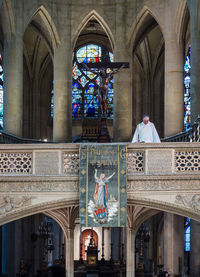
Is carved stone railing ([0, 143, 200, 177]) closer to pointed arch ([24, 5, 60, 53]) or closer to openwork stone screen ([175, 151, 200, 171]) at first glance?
openwork stone screen ([175, 151, 200, 171])

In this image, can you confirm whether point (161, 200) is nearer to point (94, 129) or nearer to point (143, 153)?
point (143, 153)

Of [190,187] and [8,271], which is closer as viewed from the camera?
[190,187]

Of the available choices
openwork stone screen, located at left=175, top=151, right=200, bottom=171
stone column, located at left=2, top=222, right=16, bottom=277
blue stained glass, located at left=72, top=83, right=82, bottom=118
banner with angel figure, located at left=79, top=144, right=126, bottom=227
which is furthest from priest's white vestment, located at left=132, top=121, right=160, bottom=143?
blue stained glass, located at left=72, top=83, right=82, bottom=118

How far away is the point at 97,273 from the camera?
2680 cm

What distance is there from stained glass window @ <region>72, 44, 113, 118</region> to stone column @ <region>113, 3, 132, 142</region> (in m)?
6.81

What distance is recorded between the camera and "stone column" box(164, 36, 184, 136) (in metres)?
25.0

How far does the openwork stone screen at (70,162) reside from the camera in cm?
1673

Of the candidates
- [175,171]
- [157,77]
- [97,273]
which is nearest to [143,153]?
[175,171]

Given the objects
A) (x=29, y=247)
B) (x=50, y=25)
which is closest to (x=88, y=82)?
(x=50, y=25)

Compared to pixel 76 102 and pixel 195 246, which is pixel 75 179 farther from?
pixel 76 102

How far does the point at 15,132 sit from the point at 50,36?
14.6 ft

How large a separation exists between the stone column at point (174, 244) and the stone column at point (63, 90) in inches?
202

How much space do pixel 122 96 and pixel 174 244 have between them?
19.4 feet

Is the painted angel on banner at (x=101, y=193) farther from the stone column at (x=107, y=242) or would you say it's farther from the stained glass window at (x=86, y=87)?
the stone column at (x=107, y=242)
